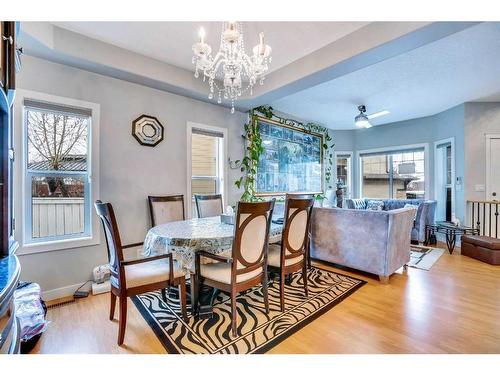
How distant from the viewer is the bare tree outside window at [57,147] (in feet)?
8.47

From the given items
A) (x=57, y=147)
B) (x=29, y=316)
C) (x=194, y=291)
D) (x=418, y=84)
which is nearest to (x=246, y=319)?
(x=194, y=291)

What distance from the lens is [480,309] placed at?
2.28 metres

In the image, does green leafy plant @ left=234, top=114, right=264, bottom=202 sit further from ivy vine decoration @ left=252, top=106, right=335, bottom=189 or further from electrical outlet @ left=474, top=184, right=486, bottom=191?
electrical outlet @ left=474, top=184, right=486, bottom=191

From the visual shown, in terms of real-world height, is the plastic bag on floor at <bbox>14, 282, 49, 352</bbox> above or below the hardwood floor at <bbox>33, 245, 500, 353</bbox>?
above

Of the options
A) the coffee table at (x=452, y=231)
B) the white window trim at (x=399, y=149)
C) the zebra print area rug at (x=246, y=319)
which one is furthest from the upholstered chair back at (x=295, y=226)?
the white window trim at (x=399, y=149)

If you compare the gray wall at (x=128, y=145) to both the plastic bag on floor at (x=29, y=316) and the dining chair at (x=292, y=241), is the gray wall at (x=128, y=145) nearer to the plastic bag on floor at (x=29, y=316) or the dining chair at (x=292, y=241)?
the plastic bag on floor at (x=29, y=316)

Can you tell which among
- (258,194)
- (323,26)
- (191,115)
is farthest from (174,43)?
(258,194)

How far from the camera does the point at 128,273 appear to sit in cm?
192

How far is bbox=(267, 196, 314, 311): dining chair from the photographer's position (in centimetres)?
231

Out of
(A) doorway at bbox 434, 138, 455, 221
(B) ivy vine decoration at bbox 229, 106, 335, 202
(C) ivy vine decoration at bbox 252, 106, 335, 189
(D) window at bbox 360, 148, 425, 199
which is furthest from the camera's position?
(D) window at bbox 360, 148, 425, 199

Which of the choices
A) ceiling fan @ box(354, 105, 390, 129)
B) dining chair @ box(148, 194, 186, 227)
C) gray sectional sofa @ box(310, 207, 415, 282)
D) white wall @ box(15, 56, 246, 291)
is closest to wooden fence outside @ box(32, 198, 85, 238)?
white wall @ box(15, 56, 246, 291)

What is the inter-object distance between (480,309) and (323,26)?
3.09 meters

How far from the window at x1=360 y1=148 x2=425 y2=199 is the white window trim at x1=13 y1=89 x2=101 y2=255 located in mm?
6296

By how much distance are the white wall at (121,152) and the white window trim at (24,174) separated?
56 millimetres
